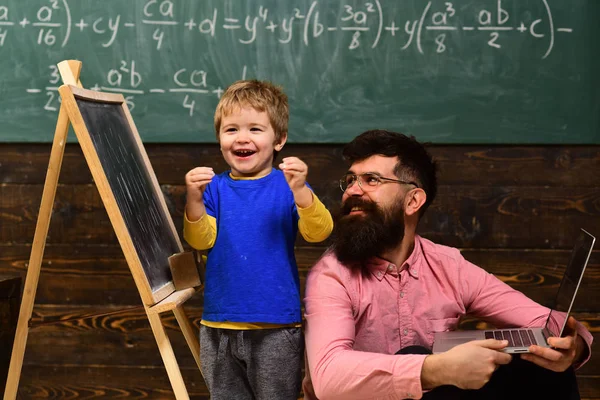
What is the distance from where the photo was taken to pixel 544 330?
6.24 feet

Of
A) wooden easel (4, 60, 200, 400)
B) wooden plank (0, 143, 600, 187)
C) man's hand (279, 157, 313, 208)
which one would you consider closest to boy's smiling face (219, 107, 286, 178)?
man's hand (279, 157, 313, 208)

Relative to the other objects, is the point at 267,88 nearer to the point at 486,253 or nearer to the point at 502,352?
the point at 502,352

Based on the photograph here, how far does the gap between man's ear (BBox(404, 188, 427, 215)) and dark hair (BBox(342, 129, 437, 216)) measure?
22 mm

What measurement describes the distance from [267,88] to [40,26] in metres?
1.34

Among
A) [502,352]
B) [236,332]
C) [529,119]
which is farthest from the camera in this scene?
[529,119]

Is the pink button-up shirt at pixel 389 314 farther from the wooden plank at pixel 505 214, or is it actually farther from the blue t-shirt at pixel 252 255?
the wooden plank at pixel 505 214

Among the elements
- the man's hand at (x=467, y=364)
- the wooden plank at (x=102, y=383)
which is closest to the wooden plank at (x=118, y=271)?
the wooden plank at (x=102, y=383)

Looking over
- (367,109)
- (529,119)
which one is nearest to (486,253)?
(529,119)

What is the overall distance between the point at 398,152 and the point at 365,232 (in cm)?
25

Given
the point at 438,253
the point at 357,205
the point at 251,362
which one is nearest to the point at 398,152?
the point at 357,205

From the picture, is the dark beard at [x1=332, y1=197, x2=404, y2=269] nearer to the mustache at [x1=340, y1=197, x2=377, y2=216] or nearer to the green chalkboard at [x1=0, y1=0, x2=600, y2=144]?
the mustache at [x1=340, y1=197, x2=377, y2=216]

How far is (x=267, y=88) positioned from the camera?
1974 millimetres

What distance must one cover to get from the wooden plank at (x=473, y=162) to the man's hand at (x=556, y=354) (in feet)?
3.64

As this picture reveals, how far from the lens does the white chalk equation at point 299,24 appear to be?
2.82 metres
